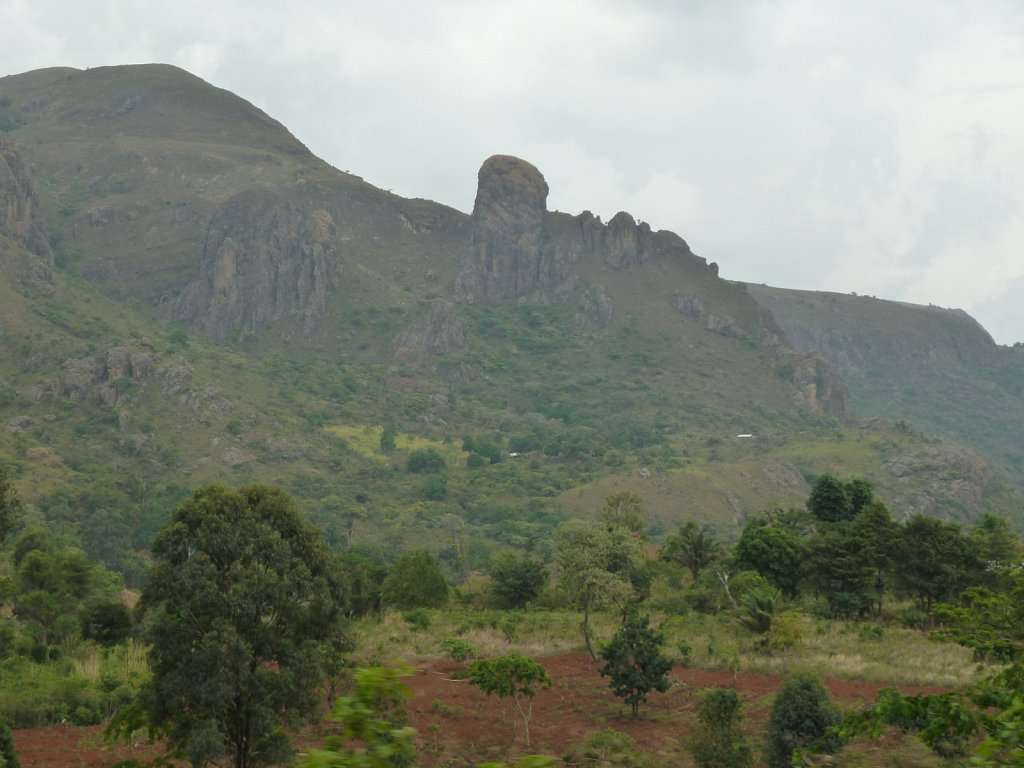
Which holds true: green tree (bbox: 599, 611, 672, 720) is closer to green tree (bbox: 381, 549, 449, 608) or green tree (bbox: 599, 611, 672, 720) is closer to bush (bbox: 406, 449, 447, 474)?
green tree (bbox: 381, 549, 449, 608)

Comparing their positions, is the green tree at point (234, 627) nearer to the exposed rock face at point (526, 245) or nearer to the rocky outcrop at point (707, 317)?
the rocky outcrop at point (707, 317)

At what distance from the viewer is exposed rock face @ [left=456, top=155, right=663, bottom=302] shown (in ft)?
631

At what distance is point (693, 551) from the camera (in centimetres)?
5200

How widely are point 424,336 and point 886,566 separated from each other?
133m

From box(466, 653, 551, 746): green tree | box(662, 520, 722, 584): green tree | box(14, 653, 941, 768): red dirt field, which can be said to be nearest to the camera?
box(14, 653, 941, 768): red dirt field

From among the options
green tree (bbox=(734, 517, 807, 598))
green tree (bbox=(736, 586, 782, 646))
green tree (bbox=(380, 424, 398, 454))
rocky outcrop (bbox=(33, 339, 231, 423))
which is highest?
rocky outcrop (bbox=(33, 339, 231, 423))

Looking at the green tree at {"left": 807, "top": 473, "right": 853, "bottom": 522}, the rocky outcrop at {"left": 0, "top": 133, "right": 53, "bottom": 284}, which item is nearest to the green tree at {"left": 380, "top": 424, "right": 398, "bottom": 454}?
the rocky outcrop at {"left": 0, "top": 133, "right": 53, "bottom": 284}

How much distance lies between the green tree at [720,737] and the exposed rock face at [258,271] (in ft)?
496

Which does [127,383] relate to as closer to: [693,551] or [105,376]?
[105,376]

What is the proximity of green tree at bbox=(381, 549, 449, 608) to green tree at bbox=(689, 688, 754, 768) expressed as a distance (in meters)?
24.8

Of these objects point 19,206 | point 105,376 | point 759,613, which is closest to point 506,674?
point 759,613

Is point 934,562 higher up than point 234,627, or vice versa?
point 934,562

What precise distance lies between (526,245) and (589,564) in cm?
16285

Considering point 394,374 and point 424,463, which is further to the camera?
point 394,374
